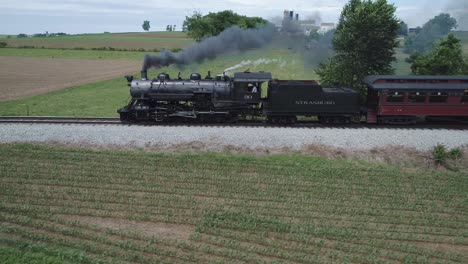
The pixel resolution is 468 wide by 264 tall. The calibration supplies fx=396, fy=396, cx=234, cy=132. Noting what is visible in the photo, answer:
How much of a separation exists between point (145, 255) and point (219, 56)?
18282 millimetres

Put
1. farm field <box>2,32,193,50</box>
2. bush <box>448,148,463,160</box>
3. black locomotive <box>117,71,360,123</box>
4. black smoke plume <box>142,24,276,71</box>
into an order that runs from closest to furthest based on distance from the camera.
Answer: bush <box>448,148,463,160</box> → black locomotive <box>117,71,360,123</box> → black smoke plume <box>142,24,276,71</box> → farm field <box>2,32,193,50</box>

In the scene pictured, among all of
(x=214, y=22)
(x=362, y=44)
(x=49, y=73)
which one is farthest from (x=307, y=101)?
(x=214, y=22)

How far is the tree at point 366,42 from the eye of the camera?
90.3 feet

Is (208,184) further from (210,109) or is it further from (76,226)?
(210,109)

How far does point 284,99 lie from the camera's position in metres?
22.0

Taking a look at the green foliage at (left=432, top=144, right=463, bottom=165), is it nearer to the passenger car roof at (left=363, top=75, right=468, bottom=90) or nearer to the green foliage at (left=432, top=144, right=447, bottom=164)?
the green foliage at (left=432, top=144, right=447, bottom=164)

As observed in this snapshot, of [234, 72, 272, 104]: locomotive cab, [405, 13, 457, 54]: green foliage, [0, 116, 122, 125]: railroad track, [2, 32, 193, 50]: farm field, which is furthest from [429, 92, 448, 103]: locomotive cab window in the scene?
[2, 32, 193, 50]: farm field

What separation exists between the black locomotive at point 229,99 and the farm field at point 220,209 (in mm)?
4037

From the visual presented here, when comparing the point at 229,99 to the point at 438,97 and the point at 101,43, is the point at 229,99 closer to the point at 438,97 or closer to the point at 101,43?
the point at 438,97

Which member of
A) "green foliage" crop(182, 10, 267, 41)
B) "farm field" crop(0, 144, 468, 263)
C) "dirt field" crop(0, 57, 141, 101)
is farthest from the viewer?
"green foliage" crop(182, 10, 267, 41)

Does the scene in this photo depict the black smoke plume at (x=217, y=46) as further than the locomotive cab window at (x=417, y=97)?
Yes

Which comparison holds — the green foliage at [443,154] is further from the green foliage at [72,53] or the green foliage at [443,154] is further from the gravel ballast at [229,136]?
the green foliage at [72,53]

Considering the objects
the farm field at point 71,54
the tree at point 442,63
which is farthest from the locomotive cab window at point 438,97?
the farm field at point 71,54

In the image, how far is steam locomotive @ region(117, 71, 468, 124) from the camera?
22.0 meters
